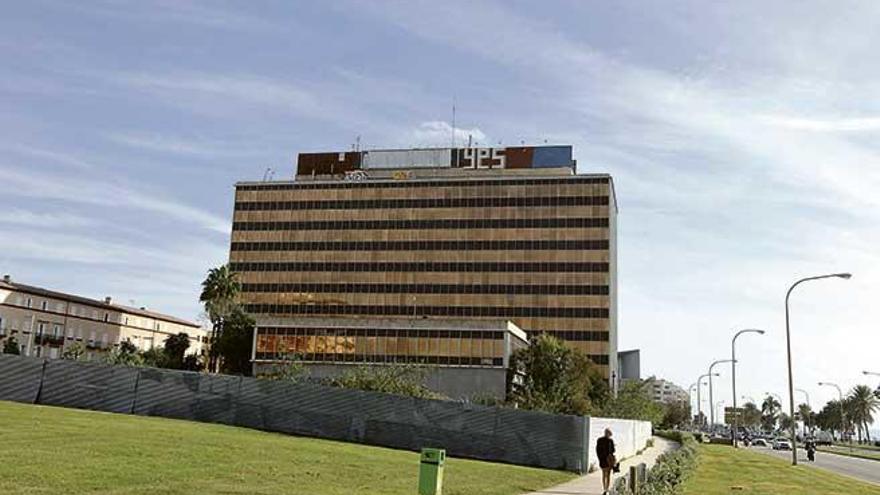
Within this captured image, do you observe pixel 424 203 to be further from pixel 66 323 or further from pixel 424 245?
pixel 66 323

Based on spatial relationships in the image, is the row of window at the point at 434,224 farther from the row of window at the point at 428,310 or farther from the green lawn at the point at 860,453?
the green lawn at the point at 860,453

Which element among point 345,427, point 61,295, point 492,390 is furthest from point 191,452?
point 61,295

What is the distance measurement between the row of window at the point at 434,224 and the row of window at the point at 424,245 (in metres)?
2.13

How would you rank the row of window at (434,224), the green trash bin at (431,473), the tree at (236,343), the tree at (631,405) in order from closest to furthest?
the green trash bin at (431,473) < the tree at (631,405) < the tree at (236,343) < the row of window at (434,224)

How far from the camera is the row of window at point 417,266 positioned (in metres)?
116

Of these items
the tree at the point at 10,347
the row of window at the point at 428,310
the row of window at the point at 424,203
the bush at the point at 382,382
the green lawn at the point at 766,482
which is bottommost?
the green lawn at the point at 766,482

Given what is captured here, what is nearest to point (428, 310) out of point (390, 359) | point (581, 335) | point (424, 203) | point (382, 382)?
point (424, 203)

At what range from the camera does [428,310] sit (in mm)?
117250

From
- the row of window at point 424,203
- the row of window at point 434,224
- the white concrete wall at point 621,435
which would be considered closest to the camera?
the white concrete wall at point 621,435

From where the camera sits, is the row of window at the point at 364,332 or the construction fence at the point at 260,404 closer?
the construction fence at the point at 260,404

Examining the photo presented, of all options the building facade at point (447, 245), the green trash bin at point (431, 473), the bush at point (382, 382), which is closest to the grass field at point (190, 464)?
the green trash bin at point (431, 473)

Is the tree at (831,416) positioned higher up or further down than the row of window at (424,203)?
further down

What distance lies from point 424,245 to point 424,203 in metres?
6.16

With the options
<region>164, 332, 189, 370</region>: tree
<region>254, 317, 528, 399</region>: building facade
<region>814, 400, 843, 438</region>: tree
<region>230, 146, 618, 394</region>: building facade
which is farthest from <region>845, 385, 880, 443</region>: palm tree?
<region>164, 332, 189, 370</region>: tree
